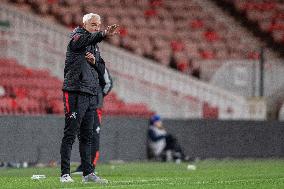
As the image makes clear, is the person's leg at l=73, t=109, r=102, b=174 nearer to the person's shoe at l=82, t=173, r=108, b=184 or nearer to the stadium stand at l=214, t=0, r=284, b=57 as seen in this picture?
the person's shoe at l=82, t=173, r=108, b=184

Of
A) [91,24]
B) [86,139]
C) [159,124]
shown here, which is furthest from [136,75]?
[91,24]

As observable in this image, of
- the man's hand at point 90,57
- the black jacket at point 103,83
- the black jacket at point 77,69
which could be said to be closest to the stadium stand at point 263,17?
the black jacket at point 103,83

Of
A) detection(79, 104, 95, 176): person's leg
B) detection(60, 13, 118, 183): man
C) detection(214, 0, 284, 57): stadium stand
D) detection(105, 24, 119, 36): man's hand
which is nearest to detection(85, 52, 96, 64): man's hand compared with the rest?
detection(60, 13, 118, 183): man

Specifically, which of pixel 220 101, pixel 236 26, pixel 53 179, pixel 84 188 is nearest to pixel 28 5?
pixel 220 101

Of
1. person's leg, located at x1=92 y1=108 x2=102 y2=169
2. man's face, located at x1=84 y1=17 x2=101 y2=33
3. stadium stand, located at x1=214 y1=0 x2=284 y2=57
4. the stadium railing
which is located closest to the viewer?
man's face, located at x1=84 y1=17 x2=101 y2=33

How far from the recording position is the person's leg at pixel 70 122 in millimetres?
13664

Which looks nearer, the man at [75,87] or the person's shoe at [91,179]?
the man at [75,87]

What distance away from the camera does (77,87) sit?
537 inches

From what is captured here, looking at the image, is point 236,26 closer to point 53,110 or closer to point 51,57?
point 51,57

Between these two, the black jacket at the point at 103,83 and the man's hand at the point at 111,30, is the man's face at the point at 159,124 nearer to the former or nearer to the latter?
the black jacket at the point at 103,83

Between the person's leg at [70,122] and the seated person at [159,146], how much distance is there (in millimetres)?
9745

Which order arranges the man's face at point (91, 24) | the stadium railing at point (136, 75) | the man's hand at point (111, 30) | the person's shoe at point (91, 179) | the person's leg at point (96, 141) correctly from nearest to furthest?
the man's hand at point (111, 30) < the man's face at point (91, 24) < the person's shoe at point (91, 179) < the person's leg at point (96, 141) < the stadium railing at point (136, 75)

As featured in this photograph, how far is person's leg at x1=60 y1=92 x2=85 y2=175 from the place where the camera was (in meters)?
13.7

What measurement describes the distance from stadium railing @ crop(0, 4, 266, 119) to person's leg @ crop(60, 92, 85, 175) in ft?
35.0
